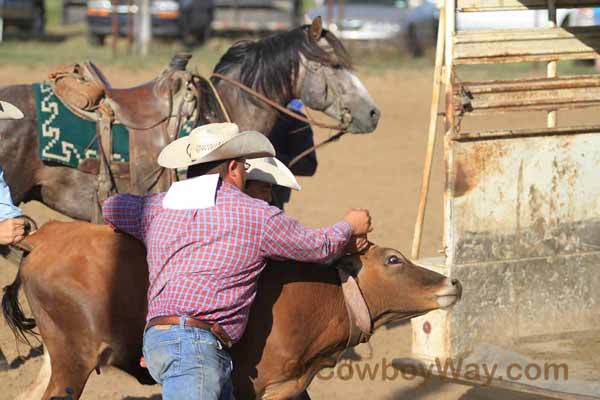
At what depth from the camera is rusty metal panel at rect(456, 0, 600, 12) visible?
5.66m

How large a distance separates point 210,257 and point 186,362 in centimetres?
37

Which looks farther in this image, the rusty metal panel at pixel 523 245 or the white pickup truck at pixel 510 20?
the white pickup truck at pixel 510 20

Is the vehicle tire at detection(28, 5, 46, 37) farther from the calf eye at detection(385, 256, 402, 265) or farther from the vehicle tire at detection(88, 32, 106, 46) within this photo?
the calf eye at detection(385, 256, 402, 265)

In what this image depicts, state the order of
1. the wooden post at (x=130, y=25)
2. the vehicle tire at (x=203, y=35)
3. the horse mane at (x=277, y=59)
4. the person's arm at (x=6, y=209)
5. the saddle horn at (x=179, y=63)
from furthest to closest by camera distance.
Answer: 1. the vehicle tire at (x=203, y=35)
2. the wooden post at (x=130, y=25)
3. the horse mane at (x=277, y=59)
4. the saddle horn at (x=179, y=63)
5. the person's arm at (x=6, y=209)

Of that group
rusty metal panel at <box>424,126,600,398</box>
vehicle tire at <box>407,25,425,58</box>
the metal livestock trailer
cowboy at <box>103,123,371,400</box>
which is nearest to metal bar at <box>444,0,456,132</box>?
the metal livestock trailer

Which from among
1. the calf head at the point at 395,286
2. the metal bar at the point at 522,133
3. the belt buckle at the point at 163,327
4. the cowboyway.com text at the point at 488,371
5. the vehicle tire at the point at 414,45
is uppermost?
the vehicle tire at the point at 414,45

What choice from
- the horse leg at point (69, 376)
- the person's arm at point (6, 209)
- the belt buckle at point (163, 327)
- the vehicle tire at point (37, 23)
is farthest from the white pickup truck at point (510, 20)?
the belt buckle at point (163, 327)

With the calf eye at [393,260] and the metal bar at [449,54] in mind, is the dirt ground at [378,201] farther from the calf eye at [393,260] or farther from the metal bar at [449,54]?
the metal bar at [449,54]

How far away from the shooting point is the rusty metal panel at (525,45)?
552 centimetres

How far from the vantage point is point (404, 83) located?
16.9 metres

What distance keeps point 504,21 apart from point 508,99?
14999mm

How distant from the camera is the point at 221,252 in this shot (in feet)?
11.4

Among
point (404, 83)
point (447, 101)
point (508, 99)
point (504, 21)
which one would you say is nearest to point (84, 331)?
point (447, 101)

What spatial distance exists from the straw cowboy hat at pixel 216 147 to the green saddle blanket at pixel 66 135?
2432mm
